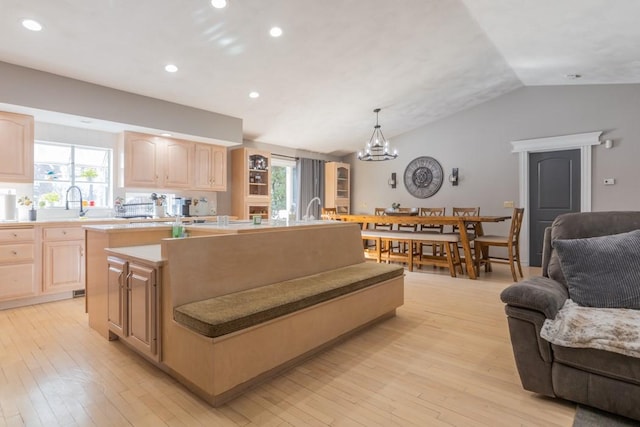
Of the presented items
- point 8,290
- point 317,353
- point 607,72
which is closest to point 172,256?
point 317,353

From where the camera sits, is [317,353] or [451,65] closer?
[317,353]

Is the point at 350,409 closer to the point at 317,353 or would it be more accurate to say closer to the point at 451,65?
Result: the point at 317,353

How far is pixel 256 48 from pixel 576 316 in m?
3.76

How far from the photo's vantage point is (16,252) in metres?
3.71

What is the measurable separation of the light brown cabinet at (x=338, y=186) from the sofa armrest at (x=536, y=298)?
6172mm

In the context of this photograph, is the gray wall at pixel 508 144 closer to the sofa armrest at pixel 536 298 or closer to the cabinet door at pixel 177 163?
the cabinet door at pixel 177 163

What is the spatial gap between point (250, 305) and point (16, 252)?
328cm

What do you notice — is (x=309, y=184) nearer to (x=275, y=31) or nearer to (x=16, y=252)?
(x=275, y=31)

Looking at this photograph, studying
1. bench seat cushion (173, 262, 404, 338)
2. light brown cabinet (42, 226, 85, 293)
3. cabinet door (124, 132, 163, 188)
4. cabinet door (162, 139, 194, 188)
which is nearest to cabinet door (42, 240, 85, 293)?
light brown cabinet (42, 226, 85, 293)

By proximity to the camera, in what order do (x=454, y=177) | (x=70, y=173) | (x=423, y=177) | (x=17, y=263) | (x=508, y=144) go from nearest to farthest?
1. (x=17, y=263)
2. (x=70, y=173)
3. (x=508, y=144)
4. (x=454, y=177)
5. (x=423, y=177)

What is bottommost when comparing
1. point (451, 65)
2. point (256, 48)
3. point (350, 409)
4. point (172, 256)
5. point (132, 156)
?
point (350, 409)

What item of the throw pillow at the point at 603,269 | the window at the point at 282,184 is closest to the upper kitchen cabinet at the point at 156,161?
the window at the point at 282,184

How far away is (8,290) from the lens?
12.0 feet

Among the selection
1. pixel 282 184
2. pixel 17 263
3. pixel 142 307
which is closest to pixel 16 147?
pixel 17 263
